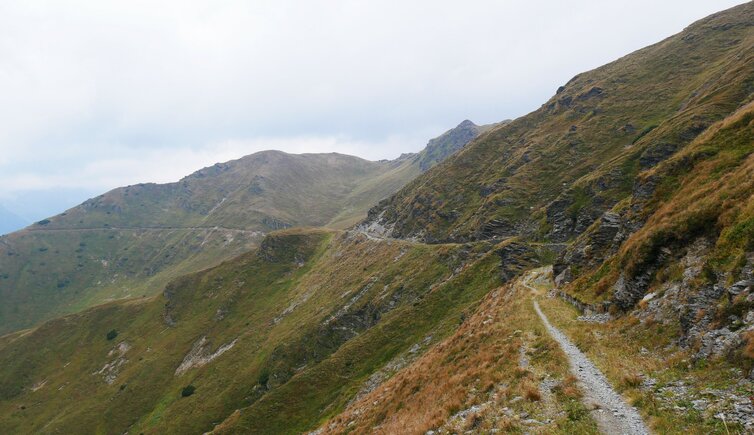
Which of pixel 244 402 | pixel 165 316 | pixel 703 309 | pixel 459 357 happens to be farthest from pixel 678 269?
pixel 165 316

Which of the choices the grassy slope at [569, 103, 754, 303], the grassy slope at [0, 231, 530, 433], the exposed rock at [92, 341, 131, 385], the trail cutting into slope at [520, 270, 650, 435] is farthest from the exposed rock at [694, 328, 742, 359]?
the exposed rock at [92, 341, 131, 385]

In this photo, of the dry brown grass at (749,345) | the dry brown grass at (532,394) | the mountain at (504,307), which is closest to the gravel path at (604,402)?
the mountain at (504,307)

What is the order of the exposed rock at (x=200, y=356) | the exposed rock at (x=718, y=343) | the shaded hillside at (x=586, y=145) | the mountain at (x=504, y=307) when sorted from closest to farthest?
the exposed rock at (x=718, y=343)
the mountain at (x=504, y=307)
the shaded hillside at (x=586, y=145)
the exposed rock at (x=200, y=356)

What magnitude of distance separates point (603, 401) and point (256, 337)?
330 feet

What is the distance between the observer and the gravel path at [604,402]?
12980 millimetres

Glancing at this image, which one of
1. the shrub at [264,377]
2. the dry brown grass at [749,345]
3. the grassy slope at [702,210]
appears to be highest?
the grassy slope at [702,210]

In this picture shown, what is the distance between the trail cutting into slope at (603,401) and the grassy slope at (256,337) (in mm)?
33721

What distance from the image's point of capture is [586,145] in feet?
387

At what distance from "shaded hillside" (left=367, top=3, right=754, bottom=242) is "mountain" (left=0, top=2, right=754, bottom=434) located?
0.83 meters

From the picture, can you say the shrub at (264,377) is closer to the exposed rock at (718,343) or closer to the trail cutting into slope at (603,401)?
the trail cutting into slope at (603,401)

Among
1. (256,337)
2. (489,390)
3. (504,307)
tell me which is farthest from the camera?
(256,337)

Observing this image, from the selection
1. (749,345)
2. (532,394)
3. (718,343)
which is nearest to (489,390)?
(532,394)

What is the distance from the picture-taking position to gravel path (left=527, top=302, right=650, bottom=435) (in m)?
13.0

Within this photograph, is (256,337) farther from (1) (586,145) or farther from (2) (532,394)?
(1) (586,145)
